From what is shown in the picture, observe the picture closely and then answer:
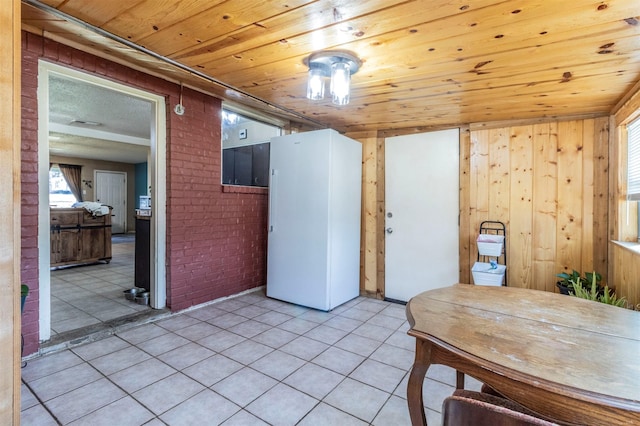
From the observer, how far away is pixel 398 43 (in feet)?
6.31

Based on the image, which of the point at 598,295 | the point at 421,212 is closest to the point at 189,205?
the point at 421,212

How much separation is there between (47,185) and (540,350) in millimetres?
3211

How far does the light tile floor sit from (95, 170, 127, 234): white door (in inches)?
336

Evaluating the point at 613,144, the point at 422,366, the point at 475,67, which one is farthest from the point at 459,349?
the point at 613,144

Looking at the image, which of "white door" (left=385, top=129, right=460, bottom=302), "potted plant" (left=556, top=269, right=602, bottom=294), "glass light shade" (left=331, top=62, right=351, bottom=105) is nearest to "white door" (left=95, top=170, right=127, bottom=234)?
"white door" (left=385, top=129, right=460, bottom=302)

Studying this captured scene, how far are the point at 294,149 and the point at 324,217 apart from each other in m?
0.89

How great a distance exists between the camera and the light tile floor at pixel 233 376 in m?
1.80

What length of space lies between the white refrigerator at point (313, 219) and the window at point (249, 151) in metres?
0.56

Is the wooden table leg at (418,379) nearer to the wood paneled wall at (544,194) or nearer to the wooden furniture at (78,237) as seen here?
the wood paneled wall at (544,194)

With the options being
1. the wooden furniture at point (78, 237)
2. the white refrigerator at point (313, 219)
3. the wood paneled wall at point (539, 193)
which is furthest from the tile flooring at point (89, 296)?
the wood paneled wall at point (539, 193)

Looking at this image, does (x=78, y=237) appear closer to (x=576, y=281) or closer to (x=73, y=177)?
(x=73, y=177)

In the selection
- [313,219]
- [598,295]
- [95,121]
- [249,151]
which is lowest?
[598,295]

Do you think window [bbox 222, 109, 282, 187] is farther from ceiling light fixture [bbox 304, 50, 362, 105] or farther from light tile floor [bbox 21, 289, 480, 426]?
ceiling light fixture [bbox 304, 50, 362, 105]

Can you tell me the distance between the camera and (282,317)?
3.31m
